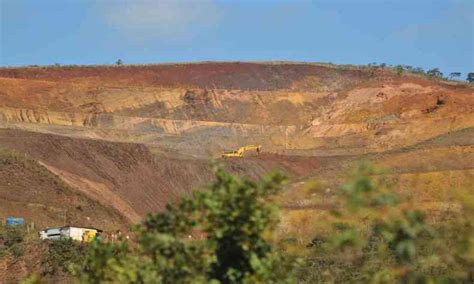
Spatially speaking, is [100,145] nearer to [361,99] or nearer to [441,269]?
[361,99]

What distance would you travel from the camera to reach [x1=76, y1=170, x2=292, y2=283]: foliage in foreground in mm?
6898

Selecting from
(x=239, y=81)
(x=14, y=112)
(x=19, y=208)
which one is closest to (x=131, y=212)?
(x=19, y=208)

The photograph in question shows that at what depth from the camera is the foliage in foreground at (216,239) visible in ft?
22.6

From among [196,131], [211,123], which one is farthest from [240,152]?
[211,123]

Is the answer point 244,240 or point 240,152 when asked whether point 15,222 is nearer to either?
point 240,152

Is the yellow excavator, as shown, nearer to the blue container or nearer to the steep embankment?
the steep embankment

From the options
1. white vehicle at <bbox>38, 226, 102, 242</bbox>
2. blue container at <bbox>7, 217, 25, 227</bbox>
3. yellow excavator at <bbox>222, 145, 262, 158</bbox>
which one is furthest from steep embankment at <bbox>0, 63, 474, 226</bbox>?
white vehicle at <bbox>38, 226, 102, 242</bbox>

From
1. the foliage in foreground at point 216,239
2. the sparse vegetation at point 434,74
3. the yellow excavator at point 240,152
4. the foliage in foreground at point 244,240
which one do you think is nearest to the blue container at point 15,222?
the yellow excavator at point 240,152

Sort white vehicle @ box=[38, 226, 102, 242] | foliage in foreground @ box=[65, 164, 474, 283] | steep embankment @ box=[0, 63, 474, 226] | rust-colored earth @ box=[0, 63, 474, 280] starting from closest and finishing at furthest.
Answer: foliage in foreground @ box=[65, 164, 474, 283]
white vehicle @ box=[38, 226, 102, 242]
rust-colored earth @ box=[0, 63, 474, 280]
steep embankment @ box=[0, 63, 474, 226]

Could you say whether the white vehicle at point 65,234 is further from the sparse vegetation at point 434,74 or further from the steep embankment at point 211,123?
the sparse vegetation at point 434,74

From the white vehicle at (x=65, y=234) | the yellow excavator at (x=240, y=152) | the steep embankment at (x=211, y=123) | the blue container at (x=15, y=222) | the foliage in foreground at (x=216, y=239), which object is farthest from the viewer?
the yellow excavator at (x=240, y=152)

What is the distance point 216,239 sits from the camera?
703 centimetres

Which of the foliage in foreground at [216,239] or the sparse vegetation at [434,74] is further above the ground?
the sparse vegetation at [434,74]

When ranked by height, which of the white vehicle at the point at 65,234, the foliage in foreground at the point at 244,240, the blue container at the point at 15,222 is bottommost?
the foliage in foreground at the point at 244,240
